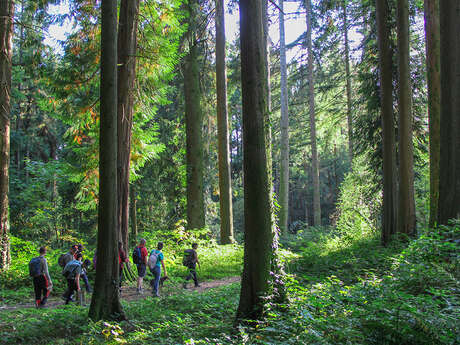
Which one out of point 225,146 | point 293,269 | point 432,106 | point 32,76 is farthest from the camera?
point 225,146

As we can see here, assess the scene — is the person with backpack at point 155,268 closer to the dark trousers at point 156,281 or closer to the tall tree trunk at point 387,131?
the dark trousers at point 156,281

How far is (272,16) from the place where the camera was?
20.8 meters

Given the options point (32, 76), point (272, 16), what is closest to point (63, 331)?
point (32, 76)

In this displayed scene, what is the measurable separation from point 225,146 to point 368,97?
6852 millimetres

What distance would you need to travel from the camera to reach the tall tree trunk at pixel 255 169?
236 inches

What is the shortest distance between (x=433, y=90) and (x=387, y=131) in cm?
192

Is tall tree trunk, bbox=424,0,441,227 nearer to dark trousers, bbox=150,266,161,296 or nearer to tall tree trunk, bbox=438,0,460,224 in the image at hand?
tall tree trunk, bbox=438,0,460,224

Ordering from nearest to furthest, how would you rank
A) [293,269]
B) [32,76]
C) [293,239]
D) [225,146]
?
[293,269], [32,76], [225,146], [293,239]

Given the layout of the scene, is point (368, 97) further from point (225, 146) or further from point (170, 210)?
point (170, 210)

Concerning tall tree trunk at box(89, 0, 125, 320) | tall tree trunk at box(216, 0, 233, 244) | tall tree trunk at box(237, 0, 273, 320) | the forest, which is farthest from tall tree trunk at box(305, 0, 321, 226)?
tall tree trunk at box(237, 0, 273, 320)

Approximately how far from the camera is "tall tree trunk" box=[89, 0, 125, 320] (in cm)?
713

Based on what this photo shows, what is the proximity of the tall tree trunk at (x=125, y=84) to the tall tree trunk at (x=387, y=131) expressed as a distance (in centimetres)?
827

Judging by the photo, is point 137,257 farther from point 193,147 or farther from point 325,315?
point 193,147

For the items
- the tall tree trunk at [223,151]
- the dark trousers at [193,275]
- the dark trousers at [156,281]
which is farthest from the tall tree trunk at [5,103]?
the tall tree trunk at [223,151]
